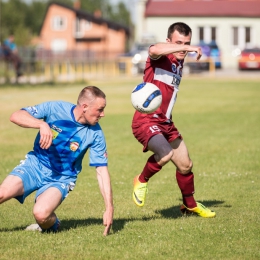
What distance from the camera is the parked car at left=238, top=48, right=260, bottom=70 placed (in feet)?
145

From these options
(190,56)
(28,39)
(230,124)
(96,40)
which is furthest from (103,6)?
(230,124)

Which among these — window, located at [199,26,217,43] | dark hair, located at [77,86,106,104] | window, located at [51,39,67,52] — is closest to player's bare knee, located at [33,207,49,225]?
dark hair, located at [77,86,106,104]

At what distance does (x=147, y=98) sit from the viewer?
7.15 m

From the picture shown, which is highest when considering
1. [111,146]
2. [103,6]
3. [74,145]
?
[103,6]

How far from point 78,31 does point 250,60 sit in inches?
1692

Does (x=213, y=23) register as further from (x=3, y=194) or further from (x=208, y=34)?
(x=3, y=194)

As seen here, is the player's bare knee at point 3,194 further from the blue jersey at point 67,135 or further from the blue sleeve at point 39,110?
the blue sleeve at point 39,110

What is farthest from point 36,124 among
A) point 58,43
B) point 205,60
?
point 58,43

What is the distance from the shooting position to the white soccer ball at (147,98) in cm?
718

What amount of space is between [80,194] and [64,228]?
222 centimetres

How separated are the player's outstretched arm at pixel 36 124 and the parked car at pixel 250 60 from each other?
3903 cm

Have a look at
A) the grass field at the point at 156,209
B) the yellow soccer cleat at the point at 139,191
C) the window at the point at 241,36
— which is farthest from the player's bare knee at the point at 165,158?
the window at the point at 241,36

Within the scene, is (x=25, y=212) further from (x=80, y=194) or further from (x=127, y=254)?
(x=127, y=254)

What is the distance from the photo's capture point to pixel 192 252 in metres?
5.99
